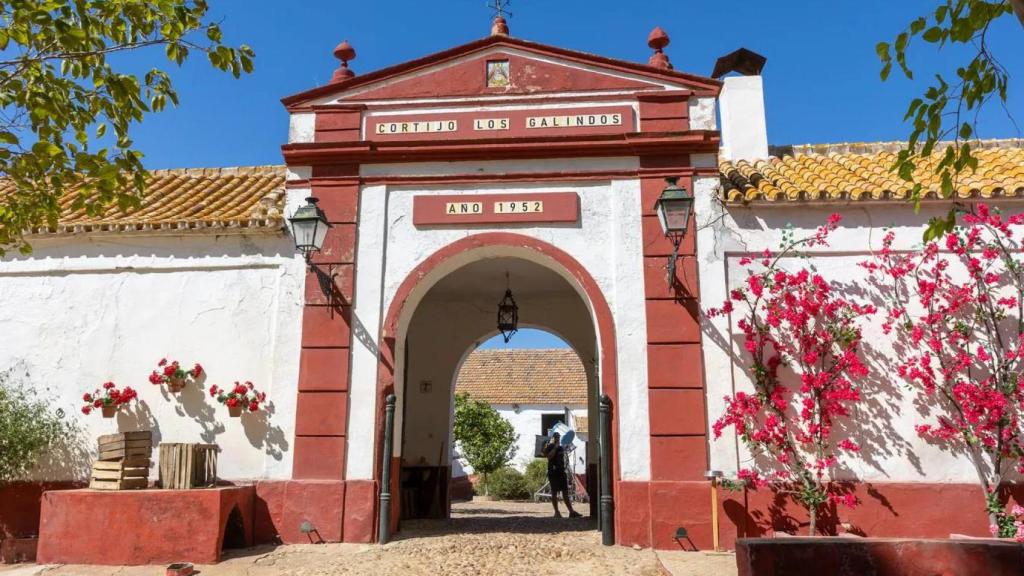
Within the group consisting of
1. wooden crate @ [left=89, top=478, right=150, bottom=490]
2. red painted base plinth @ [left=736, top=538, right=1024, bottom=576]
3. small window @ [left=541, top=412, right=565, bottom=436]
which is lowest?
red painted base plinth @ [left=736, top=538, right=1024, bottom=576]

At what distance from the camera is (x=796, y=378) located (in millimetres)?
6910

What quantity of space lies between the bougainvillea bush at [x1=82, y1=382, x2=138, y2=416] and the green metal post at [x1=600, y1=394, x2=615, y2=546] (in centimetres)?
462

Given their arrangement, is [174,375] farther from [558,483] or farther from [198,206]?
[558,483]

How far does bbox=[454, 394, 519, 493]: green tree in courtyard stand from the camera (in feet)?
72.7

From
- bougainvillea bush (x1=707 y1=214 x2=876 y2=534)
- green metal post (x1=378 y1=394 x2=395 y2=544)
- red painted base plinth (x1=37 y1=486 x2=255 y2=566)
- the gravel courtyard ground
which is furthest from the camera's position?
green metal post (x1=378 y1=394 x2=395 y2=544)

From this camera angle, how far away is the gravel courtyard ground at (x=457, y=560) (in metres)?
5.82

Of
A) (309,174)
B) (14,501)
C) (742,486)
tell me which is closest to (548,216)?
(309,174)

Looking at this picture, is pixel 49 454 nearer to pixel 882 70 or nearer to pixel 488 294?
pixel 488 294

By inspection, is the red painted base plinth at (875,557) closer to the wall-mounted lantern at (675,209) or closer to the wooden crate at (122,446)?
the wall-mounted lantern at (675,209)

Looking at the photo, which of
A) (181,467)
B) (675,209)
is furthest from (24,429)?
(675,209)

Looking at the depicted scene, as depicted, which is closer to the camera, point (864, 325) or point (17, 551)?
point (17, 551)

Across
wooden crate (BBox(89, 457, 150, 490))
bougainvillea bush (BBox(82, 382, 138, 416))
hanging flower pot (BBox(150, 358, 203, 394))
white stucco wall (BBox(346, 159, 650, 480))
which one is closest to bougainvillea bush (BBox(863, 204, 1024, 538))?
white stucco wall (BBox(346, 159, 650, 480))

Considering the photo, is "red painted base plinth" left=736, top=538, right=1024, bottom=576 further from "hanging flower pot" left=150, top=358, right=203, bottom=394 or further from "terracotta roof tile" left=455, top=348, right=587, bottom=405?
"terracotta roof tile" left=455, top=348, right=587, bottom=405

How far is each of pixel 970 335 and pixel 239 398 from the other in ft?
22.3
